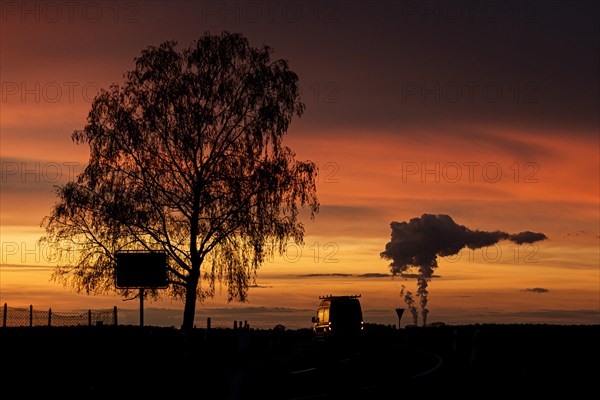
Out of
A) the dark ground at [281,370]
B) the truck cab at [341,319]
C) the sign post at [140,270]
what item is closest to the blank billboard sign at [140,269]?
the sign post at [140,270]

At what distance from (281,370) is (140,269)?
2206 cm

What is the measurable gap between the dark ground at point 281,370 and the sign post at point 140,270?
6557 millimetres

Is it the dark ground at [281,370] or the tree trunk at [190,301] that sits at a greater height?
the tree trunk at [190,301]

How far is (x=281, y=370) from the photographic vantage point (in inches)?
985

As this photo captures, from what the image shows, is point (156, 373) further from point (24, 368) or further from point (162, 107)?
point (162, 107)

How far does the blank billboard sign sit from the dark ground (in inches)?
261

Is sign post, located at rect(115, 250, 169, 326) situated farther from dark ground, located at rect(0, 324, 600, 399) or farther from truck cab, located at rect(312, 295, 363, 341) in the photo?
truck cab, located at rect(312, 295, 363, 341)

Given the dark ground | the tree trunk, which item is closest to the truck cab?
the dark ground

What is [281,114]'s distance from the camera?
4841cm

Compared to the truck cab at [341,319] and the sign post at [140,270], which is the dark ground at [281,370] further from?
the sign post at [140,270]

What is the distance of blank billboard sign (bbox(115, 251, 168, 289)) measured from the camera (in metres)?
46.0

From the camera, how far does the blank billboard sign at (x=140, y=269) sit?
46.0 metres

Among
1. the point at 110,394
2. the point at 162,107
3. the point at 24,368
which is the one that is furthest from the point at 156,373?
the point at 162,107


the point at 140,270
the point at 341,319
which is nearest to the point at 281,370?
the point at 341,319
